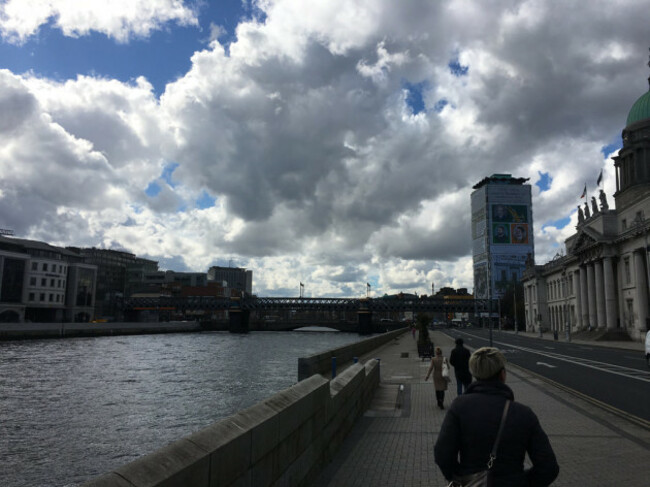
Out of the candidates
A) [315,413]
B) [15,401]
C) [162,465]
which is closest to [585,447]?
[315,413]

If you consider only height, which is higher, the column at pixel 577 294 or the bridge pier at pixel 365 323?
the column at pixel 577 294

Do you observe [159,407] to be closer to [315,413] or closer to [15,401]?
[15,401]

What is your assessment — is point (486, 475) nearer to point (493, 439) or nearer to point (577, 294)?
point (493, 439)

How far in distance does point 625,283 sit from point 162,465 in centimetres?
7842

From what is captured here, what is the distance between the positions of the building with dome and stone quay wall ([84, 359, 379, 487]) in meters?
61.6

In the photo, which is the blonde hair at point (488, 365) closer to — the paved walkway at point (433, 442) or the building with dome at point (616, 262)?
the paved walkway at point (433, 442)

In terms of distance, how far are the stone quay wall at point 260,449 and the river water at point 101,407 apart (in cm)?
928

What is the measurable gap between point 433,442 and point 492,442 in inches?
315

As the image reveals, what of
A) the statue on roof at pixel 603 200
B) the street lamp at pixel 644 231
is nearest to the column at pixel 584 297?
the statue on roof at pixel 603 200

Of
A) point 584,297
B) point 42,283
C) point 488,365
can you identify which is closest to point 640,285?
point 584,297

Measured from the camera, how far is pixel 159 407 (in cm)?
2569

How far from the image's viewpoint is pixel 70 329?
94812mm

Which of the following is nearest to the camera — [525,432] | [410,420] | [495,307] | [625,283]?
[525,432]

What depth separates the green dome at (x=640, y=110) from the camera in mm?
93688
